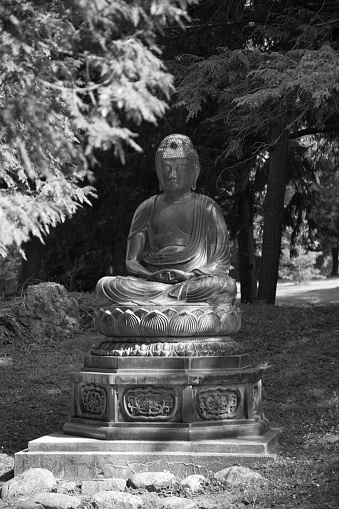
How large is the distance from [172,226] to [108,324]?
4.06 ft

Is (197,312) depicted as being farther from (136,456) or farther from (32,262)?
(32,262)

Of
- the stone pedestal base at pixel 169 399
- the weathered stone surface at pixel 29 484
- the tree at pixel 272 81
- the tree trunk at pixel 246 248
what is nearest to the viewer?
the weathered stone surface at pixel 29 484

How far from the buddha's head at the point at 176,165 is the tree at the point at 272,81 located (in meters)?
2.17

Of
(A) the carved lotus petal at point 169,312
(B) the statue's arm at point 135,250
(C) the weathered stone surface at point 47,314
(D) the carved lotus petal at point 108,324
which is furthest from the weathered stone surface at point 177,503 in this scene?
(C) the weathered stone surface at point 47,314

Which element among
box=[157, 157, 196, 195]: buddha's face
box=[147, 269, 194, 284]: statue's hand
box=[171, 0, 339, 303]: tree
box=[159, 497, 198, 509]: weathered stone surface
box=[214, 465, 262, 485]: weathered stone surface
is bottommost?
box=[159, 497, 198, 509]: weathered stone surface

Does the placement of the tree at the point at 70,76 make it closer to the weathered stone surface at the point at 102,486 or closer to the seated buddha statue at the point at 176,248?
the weathered stone surface at the point at 102,486

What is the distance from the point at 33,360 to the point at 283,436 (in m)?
4.65

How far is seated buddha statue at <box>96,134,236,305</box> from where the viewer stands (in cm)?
809

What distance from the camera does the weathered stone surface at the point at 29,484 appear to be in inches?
271

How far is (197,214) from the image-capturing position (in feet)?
28.2

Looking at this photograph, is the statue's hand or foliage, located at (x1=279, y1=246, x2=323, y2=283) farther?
foliage, located at (x1=279, y1=246, x2=323, y2=283)

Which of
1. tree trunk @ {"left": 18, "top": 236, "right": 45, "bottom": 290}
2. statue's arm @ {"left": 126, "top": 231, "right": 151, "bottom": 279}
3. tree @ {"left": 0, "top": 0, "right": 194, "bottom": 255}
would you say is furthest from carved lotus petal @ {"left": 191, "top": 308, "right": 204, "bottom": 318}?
tree trunk @ {"left": 18, "top": 236, "right": 45, "bottom": 290}

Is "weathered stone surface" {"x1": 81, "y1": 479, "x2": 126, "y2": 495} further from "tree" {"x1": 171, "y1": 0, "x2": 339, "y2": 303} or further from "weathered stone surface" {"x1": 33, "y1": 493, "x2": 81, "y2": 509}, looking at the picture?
"tree" {"x1": 171, "y1": 0, "x2": 339, "y2": 303}

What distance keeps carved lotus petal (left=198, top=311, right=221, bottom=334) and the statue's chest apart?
0.94 meters
